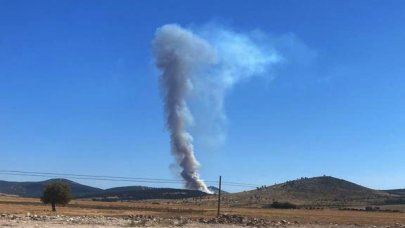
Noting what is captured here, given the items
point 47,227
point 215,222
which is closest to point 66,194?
point 215,222

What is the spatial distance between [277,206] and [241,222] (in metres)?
106

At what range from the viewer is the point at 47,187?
338 feet

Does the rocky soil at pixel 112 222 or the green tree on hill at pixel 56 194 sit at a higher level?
the green tree on hill at pixel 56 194

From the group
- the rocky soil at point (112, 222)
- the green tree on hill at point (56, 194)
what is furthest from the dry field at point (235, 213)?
the rocky soil at point (112, 222)

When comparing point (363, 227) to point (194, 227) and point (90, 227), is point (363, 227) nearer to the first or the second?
point (194, 227)

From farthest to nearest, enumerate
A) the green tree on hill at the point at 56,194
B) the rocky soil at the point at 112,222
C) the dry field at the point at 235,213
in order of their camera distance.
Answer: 1. the green tree on hill at the point at 56,194
2. the dry field at the point at 235,213
3. the rocky soil at the point at 112,222

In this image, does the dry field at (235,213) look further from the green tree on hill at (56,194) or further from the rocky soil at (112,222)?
the rocky soil at (112,222)

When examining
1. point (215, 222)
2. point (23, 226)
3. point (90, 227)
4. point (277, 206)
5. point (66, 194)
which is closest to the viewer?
point (23, 226)

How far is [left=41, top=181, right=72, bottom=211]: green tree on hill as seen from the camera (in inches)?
3984

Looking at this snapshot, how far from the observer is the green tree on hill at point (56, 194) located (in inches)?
3984

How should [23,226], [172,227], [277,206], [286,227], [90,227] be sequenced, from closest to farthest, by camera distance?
[23,226]
[90,227]
[172,227]
[286,227]
[277,206]

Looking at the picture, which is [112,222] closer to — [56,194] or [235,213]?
[56,194]

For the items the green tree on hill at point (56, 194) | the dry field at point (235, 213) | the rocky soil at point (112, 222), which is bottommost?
the rocky soil at point (112, 222)

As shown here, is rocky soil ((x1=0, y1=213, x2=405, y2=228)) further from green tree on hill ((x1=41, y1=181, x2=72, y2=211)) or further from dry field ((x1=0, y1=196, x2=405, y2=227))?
green tree on hill ((x1=41, y1=181, x2=72, y2=211))
